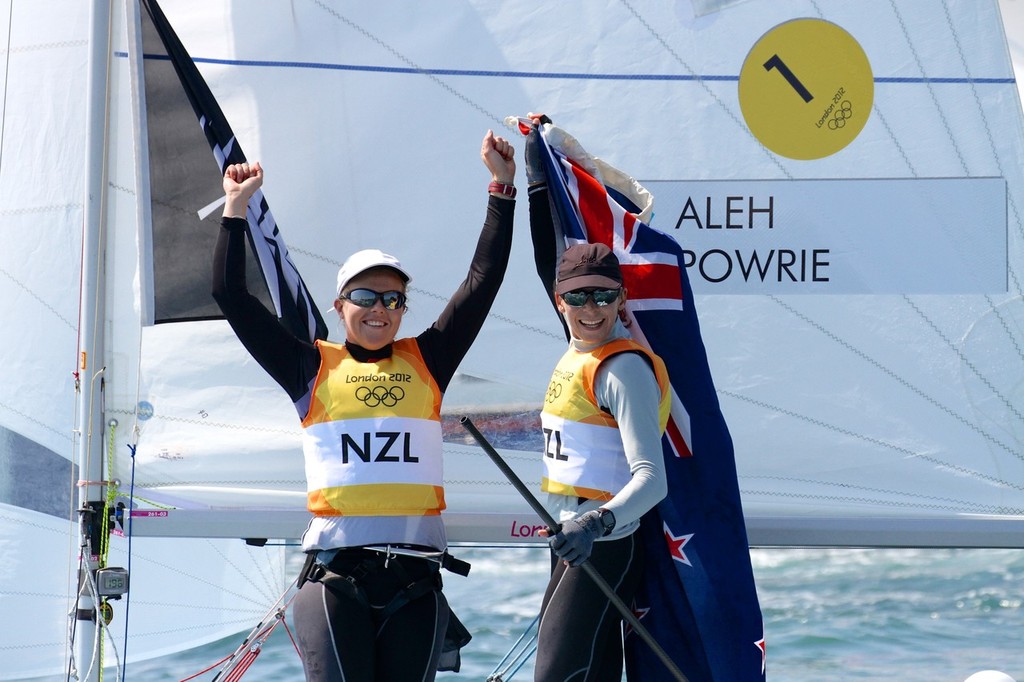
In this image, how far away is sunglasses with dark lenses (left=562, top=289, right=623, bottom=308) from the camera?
2.95 metres

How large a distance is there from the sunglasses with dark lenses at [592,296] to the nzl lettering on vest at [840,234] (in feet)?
3.00

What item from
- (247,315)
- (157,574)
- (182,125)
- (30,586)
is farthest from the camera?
(157,574)

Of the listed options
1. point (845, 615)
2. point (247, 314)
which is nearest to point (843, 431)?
point (247, 314)

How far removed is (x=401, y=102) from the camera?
3867 millimetres

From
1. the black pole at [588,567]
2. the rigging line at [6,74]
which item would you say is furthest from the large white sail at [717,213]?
the black pole at [588,567]

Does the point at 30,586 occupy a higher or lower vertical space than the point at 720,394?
lower

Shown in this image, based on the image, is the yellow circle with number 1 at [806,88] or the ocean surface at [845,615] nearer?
the yellow circle with number 1 at [806,88]

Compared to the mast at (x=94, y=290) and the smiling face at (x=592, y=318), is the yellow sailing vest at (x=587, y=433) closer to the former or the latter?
the smiling face at (x=592, y=318)

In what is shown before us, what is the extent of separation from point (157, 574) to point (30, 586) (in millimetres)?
548

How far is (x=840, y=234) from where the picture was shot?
386cm

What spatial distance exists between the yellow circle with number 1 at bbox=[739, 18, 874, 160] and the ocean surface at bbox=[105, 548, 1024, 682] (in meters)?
3.05

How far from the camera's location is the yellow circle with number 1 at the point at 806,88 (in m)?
3.81

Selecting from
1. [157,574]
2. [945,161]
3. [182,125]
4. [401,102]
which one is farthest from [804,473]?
[157,574]

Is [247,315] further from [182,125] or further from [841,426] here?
[841,426]
